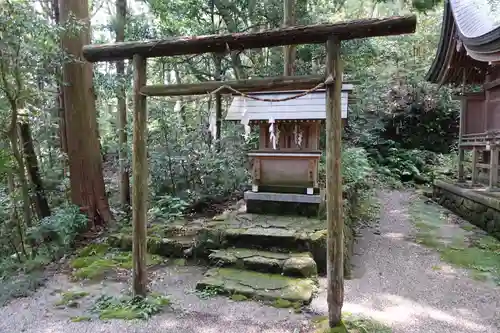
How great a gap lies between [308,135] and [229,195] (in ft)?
8.60

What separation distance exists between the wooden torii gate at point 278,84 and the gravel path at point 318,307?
57 cm

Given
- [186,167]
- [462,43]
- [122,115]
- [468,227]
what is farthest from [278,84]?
[462,43]

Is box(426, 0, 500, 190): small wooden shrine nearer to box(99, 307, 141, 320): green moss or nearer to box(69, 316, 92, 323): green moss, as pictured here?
box(99, 307, 141, 320): green moss

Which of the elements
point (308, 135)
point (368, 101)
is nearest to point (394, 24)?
point (308, 135)

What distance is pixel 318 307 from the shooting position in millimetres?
3998

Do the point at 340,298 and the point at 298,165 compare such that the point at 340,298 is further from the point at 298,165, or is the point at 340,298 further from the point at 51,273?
the point at 51,273

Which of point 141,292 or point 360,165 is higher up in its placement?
point 360,165

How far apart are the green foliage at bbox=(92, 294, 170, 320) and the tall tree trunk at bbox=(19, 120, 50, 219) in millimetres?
3041

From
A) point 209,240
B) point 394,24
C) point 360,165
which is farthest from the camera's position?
point 360,165

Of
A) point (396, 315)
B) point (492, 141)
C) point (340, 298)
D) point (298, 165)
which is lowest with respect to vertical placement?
point (396, 315)

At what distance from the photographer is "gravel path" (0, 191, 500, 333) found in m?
3.61

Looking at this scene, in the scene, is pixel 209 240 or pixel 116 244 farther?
pixel 116 244


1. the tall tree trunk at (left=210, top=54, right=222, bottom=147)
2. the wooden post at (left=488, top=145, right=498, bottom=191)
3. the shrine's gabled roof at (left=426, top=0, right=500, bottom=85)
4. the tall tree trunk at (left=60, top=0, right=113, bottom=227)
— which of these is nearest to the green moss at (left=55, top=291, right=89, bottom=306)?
the tall tree trunk at (left=60, top=0, right=113, bottom=227)

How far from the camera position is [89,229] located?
21.5ft
